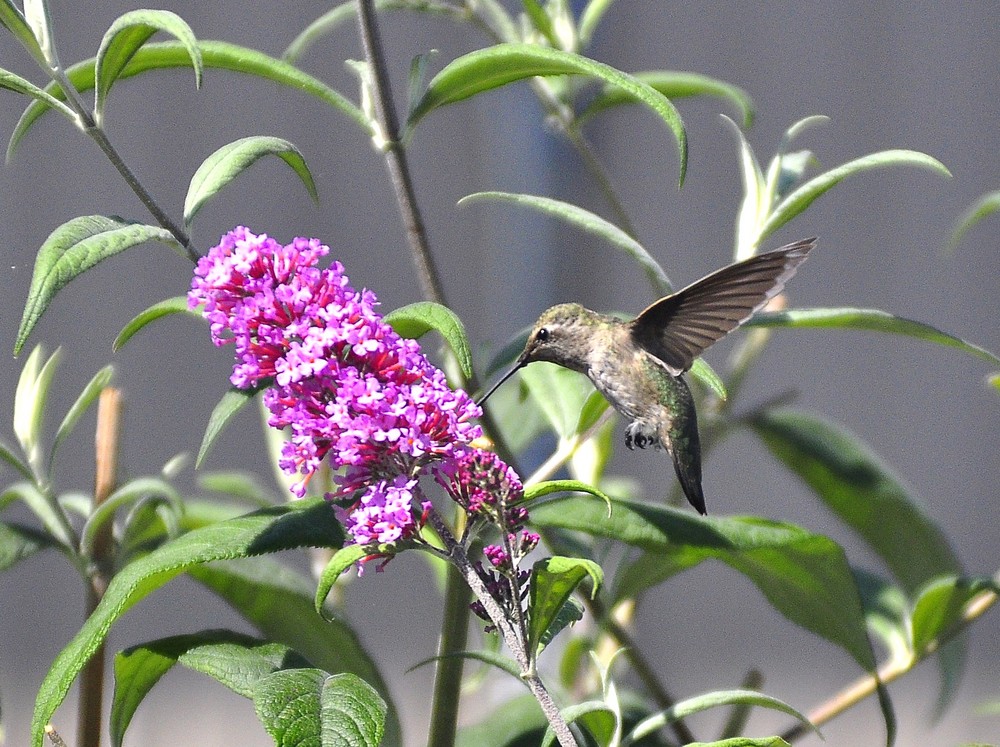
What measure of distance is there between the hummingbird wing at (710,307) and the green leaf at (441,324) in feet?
0.75

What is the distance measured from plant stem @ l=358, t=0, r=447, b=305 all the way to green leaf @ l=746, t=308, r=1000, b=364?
0.29 m

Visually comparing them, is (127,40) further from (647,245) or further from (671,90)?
Result: (647,245)

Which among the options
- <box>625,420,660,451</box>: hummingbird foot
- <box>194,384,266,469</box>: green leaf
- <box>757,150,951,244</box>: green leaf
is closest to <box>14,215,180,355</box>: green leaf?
<box>194,384,266,469</box>: green leaf

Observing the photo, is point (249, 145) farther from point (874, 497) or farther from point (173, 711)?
point (173, 711)

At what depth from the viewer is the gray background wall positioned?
290 centimetres

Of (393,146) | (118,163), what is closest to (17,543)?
(118,163)

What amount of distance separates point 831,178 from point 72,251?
65 centimetres

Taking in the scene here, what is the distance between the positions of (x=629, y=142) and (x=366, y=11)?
2404mm

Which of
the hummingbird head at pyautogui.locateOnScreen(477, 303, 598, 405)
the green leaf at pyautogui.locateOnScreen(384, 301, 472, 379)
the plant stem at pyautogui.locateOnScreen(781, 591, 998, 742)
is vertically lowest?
the plant stem at pyautogui.locateOnScreen(781, 591, 998, 742)

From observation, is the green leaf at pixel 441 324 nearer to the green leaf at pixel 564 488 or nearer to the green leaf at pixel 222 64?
the green leaf at pixel 564 488

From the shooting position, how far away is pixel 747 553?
1.03 m

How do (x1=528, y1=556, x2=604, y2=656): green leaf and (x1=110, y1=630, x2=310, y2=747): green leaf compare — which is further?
(x1=110, y1=630, x2=310, y2=747): green leaf

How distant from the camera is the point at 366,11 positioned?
88 cm

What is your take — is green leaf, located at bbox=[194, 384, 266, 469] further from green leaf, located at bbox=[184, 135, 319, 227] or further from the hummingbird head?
the hummingbird head
